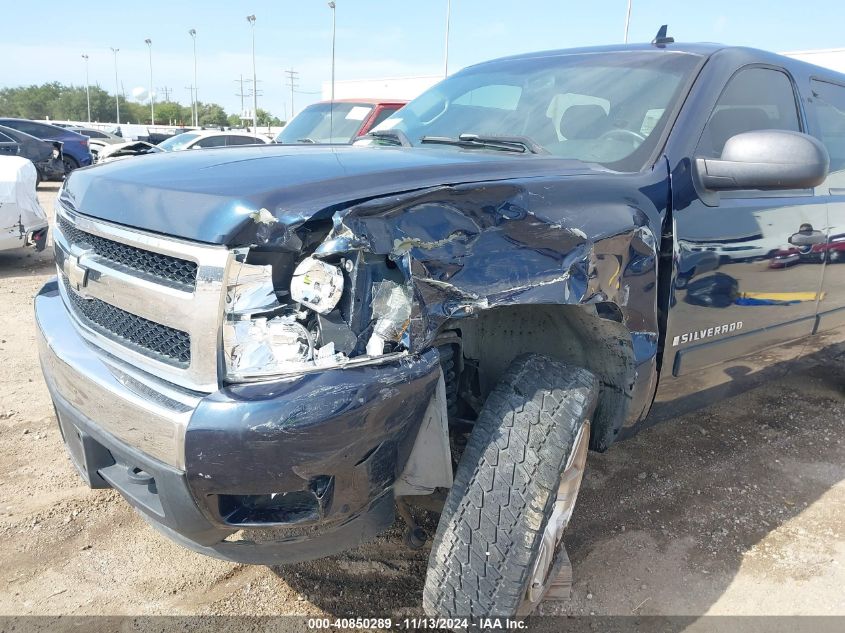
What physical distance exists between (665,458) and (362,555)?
67.5 inches

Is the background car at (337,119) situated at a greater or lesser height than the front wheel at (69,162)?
greater

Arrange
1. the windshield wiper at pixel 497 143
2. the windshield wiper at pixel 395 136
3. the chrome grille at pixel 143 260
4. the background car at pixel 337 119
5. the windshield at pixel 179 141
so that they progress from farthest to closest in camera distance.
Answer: the windshield at pixel 179 141, the background car at pixel 337 119, the windshield wiper at pixel 395 136, the windshield wiper at pixel 497 143, the chrome grille at pixel 143 260

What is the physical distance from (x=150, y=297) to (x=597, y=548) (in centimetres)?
189

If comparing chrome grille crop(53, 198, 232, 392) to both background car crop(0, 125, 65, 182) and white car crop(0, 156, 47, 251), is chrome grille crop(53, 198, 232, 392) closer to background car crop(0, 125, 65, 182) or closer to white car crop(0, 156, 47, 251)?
white car crop(0, 156, 47, 251)

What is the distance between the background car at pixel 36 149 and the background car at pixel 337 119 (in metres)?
8.00

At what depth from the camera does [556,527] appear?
6.64 ft

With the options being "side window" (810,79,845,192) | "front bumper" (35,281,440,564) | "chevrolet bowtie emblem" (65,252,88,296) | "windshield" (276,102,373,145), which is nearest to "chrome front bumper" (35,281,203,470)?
"front bumper" (35,281,440,564)

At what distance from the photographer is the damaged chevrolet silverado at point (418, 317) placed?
60.5 inches

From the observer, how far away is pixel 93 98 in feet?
300

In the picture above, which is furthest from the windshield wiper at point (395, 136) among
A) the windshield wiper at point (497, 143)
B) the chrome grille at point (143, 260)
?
the chrome grille at point (143, 260)

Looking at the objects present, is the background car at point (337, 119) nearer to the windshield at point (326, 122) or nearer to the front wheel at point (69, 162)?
the windshield at point (326, 122)

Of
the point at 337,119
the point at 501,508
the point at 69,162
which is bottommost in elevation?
the point at 69,162

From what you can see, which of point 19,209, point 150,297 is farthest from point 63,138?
point 150,297

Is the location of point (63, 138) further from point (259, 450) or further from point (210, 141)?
point (259, 450)
